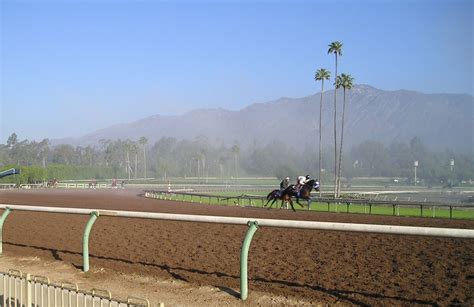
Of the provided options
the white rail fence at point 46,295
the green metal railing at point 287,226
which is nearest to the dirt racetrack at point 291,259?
the green metal railing at point 287,226

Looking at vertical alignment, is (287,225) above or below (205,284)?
above

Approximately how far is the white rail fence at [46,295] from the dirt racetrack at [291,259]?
101 inches

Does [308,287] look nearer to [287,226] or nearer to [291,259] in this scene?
[287,226]

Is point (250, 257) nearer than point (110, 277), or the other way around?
point (110, 277)

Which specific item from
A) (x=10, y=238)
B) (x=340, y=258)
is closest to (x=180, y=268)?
(x=340, y=258)

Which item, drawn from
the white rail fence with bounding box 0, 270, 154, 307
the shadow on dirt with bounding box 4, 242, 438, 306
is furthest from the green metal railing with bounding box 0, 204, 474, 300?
the white rail fence with bounding box 0, 270, 154, 307

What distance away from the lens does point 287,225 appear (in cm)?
645

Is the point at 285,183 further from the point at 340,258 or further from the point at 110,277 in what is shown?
the point at 110,277

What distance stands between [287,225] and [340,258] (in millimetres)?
3332

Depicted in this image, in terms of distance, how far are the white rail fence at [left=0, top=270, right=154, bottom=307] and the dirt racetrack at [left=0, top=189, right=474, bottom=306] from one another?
2.57 m

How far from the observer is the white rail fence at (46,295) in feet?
13.9

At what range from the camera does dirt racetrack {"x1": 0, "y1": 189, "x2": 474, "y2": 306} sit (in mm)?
6797

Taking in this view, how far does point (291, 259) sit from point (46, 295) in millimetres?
5149

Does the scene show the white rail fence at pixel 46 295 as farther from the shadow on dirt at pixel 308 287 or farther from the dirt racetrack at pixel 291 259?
the dirt racetrack at pixel 291 259
